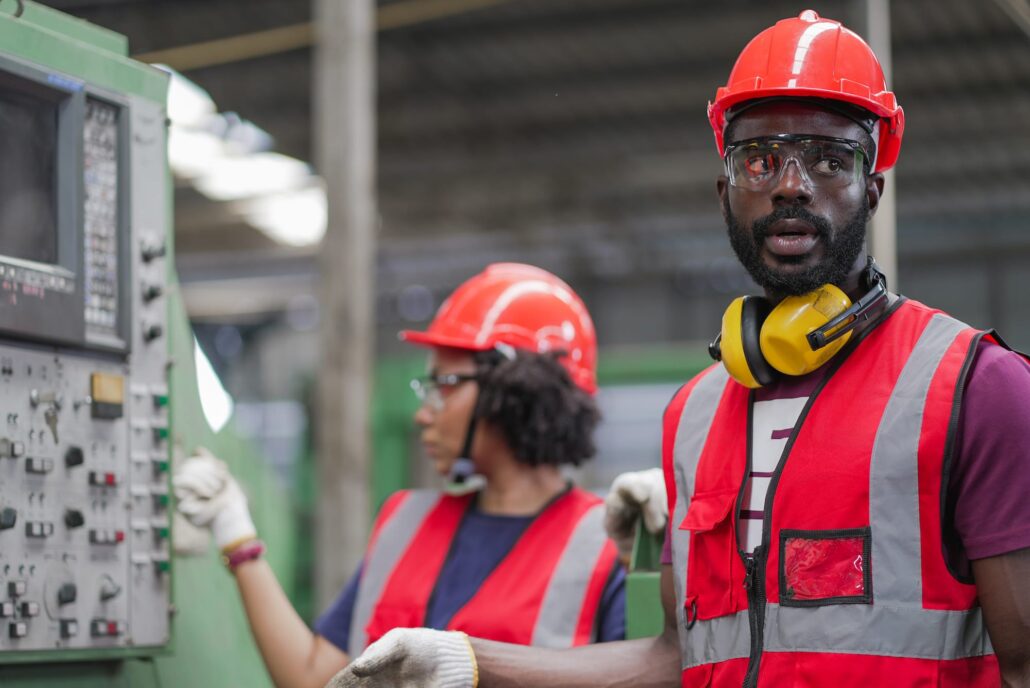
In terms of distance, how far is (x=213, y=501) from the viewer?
2.64m

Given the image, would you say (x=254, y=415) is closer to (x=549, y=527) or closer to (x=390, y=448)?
(x=390, y=448)

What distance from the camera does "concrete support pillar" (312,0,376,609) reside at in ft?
19.3

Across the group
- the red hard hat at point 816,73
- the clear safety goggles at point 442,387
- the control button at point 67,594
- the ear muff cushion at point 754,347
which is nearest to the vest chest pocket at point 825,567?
the ear muff cushion at point 754,347

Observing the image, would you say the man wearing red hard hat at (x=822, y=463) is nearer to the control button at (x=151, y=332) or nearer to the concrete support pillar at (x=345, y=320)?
the control button at (x=151, y=332)

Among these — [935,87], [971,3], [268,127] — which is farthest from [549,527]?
[268,127]

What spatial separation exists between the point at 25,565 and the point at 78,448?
205 mm

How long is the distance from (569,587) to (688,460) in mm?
817

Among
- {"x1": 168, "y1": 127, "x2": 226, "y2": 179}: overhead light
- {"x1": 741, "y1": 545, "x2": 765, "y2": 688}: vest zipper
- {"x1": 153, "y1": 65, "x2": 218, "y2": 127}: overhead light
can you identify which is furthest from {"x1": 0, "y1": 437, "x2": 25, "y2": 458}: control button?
{"x1": 168, "y1": 127, "x2": 226, "y2": 179}: overhead light

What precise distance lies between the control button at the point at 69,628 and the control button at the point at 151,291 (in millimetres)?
559

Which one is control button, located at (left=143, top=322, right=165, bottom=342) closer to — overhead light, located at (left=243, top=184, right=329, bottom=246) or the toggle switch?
the toggle switch

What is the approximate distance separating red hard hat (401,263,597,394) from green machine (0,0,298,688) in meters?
0.67

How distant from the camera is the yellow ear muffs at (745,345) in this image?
178 cm

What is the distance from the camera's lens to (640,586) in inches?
91.4

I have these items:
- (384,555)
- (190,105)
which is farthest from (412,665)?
(190,105)
